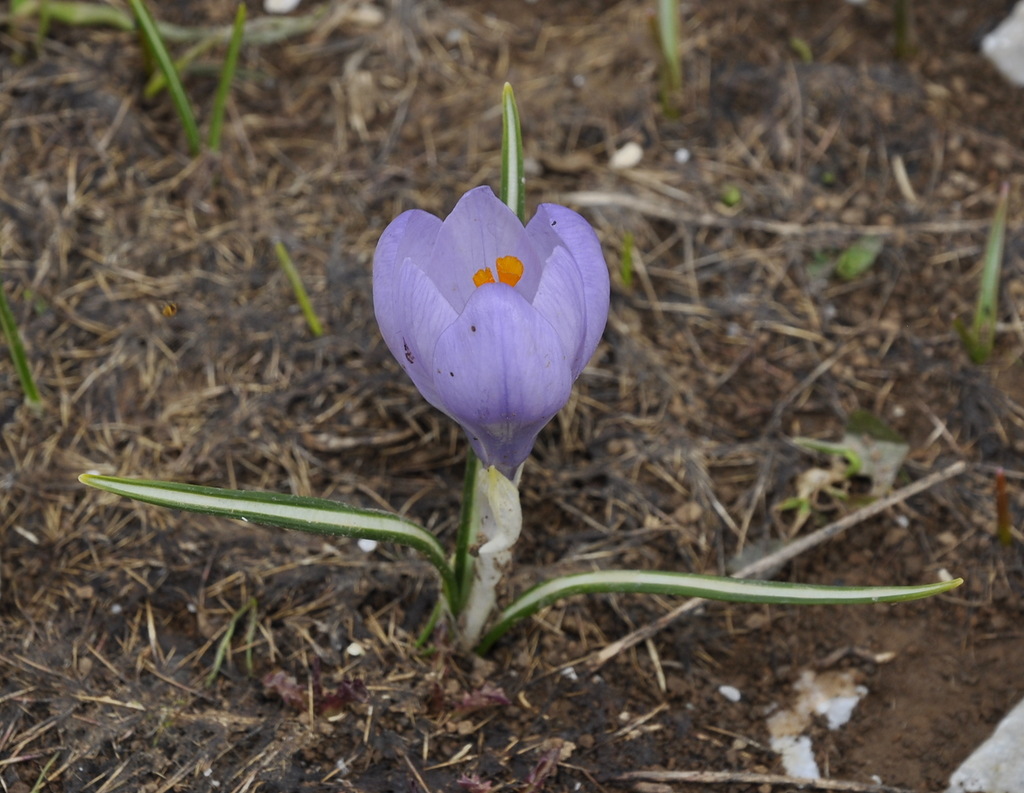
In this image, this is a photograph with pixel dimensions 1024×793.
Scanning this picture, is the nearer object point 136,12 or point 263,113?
point 136,12

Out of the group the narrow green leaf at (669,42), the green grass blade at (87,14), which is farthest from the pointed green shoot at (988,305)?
the green grass blade at (87,14)

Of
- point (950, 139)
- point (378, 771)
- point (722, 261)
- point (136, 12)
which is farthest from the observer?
point (950, 139)

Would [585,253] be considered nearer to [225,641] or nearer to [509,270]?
[509,270]

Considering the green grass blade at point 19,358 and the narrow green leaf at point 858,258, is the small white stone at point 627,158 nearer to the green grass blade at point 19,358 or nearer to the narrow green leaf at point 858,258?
the narrow green leaf at point 858,258

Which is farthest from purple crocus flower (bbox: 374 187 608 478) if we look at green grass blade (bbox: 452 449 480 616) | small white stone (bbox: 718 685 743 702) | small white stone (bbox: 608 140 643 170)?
small white stone (bbox: 608 140 643 170)

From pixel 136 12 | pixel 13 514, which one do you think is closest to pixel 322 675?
pixel 13 514

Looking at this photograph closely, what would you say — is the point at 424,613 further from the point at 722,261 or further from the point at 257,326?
the point at 722,261
